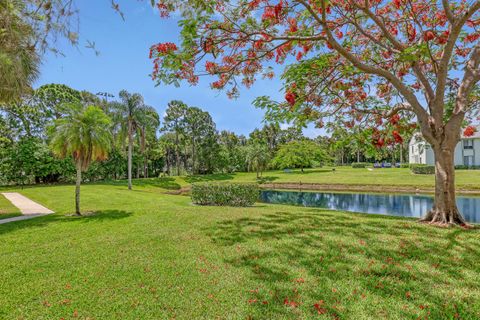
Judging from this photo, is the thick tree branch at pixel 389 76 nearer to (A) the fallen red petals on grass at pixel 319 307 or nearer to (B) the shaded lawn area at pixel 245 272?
(B) the shaded lawn area at pixel 245 272

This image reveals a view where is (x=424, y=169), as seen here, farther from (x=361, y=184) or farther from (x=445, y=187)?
(x=445, y=187)

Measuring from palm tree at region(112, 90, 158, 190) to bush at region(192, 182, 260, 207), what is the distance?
15812mm

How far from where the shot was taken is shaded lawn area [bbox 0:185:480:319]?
3.40 m

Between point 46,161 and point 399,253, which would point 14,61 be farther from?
point 46,161

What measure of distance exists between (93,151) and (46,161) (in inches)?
984

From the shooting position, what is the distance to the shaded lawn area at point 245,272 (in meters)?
3.40

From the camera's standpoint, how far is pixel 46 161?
2933 centimetres

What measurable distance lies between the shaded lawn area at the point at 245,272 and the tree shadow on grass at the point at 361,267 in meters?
0.02

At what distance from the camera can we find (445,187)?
7.34 meters

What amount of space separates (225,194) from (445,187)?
9.92 m

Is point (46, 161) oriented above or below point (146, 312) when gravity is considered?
above

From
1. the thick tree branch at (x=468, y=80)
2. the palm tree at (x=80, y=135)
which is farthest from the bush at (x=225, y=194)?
the thick tree branch at (x=468, y=80)

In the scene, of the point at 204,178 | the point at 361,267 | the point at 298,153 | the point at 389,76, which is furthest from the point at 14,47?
the point at 298,153

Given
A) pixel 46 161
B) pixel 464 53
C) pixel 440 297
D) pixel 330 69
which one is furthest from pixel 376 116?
pixel 46 161
